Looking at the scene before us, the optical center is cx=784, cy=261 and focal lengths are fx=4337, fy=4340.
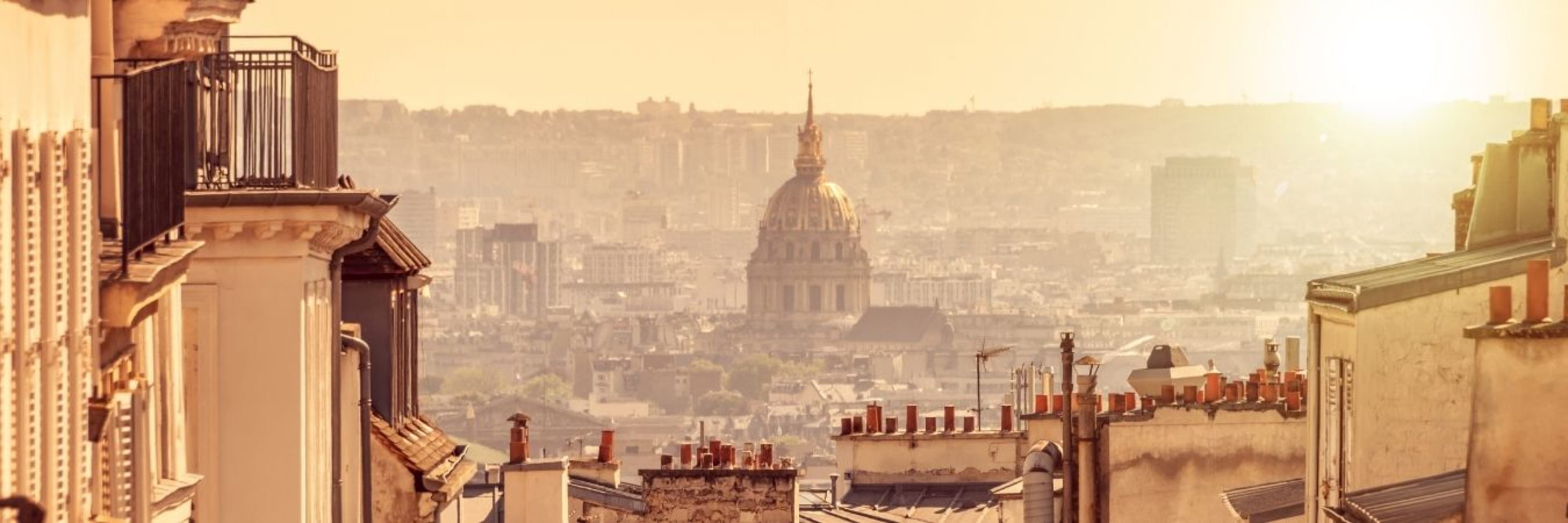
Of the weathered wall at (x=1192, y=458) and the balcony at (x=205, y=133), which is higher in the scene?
the balcony at (x=205, y=133)

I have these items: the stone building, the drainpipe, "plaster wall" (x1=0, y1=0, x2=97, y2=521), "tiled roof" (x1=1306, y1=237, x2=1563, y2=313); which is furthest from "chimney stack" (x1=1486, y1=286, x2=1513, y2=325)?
the drainpipe

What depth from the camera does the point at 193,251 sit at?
9516 millimetres

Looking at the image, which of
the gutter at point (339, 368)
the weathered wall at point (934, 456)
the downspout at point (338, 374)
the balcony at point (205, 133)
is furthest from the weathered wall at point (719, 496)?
the balcony at point (205, 133)

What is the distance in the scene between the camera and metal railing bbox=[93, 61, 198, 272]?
8.48 metres

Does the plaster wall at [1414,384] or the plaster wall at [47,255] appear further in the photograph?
the plaster wall at [1414,384]

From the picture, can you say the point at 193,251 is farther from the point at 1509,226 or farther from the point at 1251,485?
the point at 1251,485

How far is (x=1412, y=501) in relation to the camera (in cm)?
1103

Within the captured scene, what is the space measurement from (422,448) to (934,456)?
13703 millimetres

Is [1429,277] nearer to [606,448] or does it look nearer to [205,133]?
[205,133]

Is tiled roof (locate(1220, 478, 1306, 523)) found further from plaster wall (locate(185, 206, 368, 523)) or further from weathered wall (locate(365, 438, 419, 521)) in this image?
plaster wall (locate(185, 206, 368, 523))

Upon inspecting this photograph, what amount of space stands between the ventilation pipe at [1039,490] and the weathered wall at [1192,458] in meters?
0.27

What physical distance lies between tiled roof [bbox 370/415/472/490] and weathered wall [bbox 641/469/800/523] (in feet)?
25.9

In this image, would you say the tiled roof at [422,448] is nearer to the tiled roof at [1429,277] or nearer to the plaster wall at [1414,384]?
the tiled roof at [1429,277]

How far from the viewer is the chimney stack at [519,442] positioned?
20875mm
